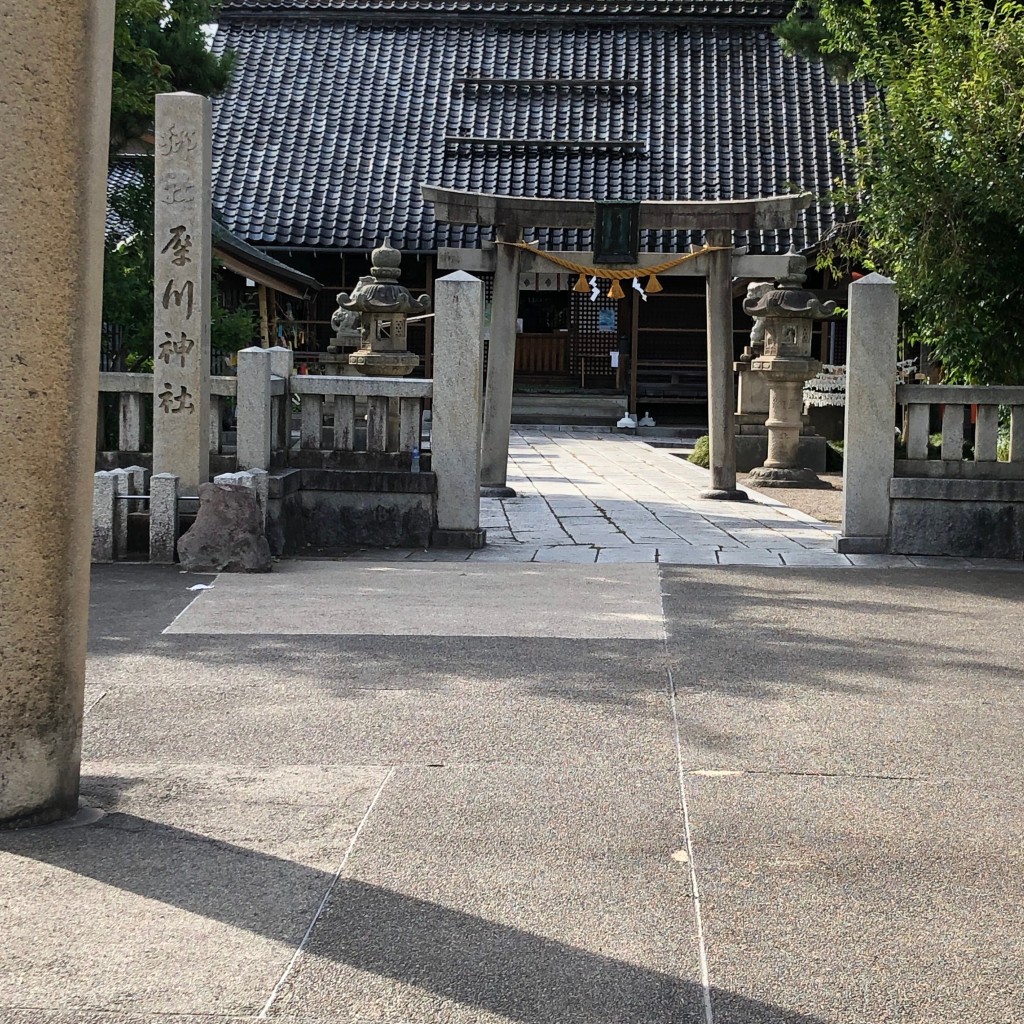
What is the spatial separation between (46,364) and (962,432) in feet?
22.6

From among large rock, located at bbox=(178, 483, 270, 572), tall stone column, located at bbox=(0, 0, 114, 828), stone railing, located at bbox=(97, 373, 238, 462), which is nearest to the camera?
tall stone column, located at bbox=(0, 0, 114, 828)

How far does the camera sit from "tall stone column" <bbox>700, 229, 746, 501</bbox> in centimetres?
1270

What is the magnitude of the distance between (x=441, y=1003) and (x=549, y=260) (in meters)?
10.6

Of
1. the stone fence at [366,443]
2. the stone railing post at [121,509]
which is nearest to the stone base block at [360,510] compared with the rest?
the stone fence at [366,443]

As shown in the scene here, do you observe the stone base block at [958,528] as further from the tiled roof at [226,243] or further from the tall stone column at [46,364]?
the tiled roof at [226,243]

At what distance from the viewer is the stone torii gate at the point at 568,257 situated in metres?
12.4

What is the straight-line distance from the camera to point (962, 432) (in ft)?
29.6

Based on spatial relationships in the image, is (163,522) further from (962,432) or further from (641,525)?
(962,432)

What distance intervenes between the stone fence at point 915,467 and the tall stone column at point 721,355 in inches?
142

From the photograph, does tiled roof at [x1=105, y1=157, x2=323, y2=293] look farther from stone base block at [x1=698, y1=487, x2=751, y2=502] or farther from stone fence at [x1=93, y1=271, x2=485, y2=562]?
stone base block at [x1=698, y1=487, x2=751, y2=502]

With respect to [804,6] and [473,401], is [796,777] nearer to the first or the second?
[473,401]

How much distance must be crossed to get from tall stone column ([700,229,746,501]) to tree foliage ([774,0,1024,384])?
2307 mm

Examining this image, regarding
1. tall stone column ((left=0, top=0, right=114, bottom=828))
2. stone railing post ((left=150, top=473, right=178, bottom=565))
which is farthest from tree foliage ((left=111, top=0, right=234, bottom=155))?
tall stone column ((left=0, top=0, right=114, bottom=828))

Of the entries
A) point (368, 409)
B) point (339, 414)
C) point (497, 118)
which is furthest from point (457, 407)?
point (497, 118)
